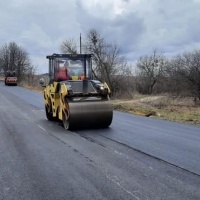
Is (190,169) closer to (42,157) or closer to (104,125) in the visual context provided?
(42,157)

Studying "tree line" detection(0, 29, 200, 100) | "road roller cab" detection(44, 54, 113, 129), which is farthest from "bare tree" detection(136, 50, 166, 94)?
"road roller cab" detection(44, 54, 113, 129)

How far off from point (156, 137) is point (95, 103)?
2566 millimetres

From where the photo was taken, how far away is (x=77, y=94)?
1199 centimetres

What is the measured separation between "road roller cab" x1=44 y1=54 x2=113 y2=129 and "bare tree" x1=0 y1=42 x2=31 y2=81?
244ft

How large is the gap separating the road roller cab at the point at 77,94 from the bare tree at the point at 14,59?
2922 inches

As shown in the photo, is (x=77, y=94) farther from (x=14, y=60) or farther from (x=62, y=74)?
(x=14, y=60)

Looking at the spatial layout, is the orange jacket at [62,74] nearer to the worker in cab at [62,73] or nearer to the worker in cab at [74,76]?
the worker in cab at [62,73]

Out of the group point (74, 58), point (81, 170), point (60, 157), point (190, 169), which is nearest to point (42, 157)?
point (60, 157)

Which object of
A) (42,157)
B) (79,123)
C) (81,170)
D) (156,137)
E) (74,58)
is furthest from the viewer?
(74,58)

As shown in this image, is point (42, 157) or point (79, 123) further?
point (79, 123)

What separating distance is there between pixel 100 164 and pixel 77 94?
525cm

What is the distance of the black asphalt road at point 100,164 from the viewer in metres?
5.32

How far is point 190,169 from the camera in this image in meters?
6.66

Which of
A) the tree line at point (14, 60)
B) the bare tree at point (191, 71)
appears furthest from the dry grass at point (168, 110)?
the tree line at point (14, 60)
